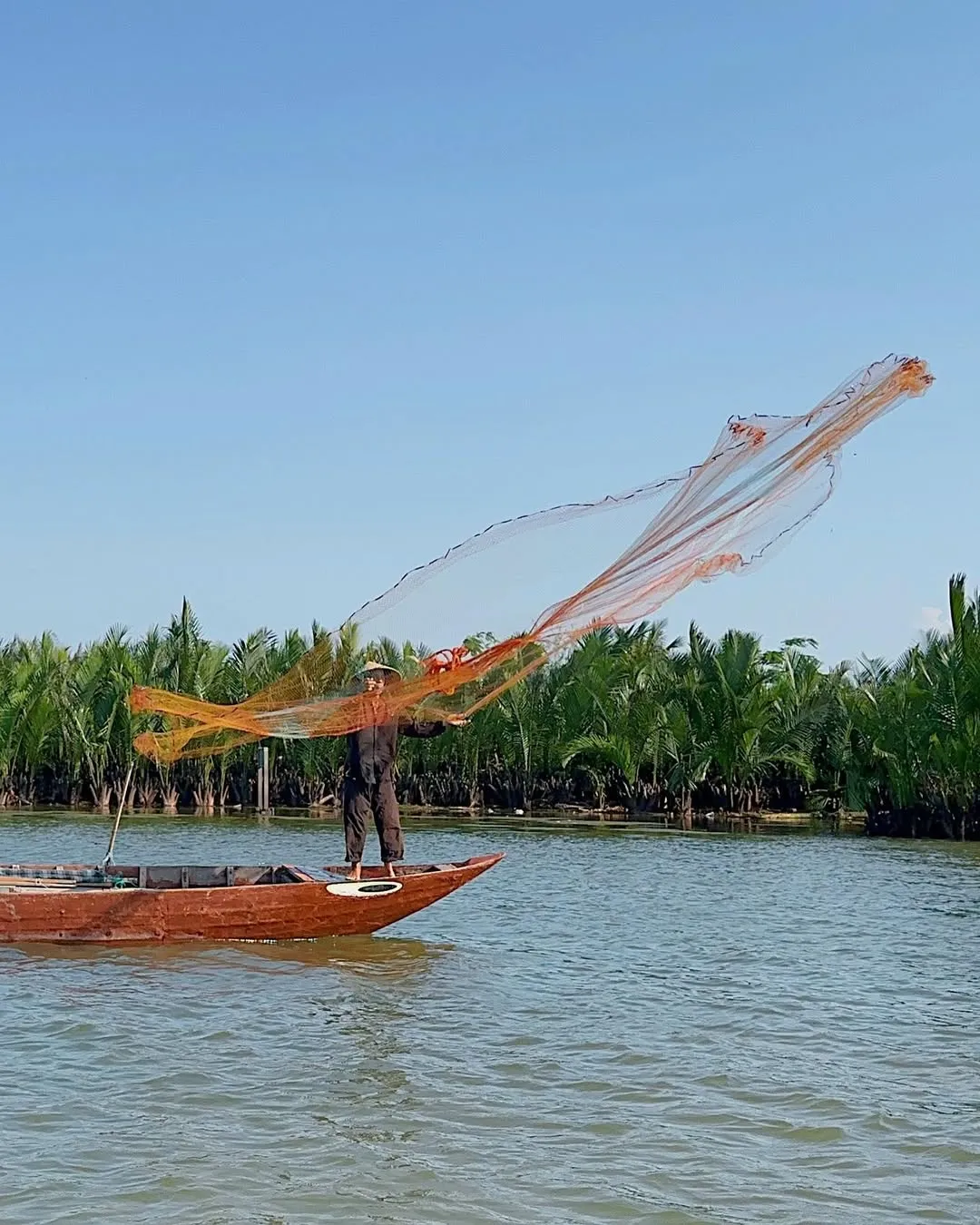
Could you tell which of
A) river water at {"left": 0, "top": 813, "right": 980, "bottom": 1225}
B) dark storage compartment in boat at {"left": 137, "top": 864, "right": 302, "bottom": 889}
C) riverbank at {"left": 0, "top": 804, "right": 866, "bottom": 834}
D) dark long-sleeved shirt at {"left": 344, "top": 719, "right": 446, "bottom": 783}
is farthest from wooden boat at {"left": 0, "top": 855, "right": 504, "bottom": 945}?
riverbank at {"left": 0, "top": 804, "right": 866, "bottom": 834}

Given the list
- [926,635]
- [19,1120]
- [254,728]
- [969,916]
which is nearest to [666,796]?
[926,635]

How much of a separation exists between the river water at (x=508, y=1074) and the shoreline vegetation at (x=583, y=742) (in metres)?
17.6

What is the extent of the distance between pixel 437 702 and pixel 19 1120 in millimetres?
6316

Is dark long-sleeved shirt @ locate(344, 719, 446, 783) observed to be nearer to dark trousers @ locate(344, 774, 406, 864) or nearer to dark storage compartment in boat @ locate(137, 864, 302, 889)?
dark trousers @ locate(344, 774, 406, 864)

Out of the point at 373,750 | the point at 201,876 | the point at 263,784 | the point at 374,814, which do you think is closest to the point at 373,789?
the point at 374,814

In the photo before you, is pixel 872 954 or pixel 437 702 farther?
pixel 872 954

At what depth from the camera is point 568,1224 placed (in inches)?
267

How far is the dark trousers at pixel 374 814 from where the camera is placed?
14789mm

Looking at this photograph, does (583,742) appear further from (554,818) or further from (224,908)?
(224,908)

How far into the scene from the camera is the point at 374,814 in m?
14.9

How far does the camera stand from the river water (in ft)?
23.6

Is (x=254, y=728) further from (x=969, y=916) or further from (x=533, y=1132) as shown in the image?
(x=969, y=916)

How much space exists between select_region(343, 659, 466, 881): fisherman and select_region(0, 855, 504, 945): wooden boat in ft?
1.05

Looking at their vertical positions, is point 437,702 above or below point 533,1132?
above
